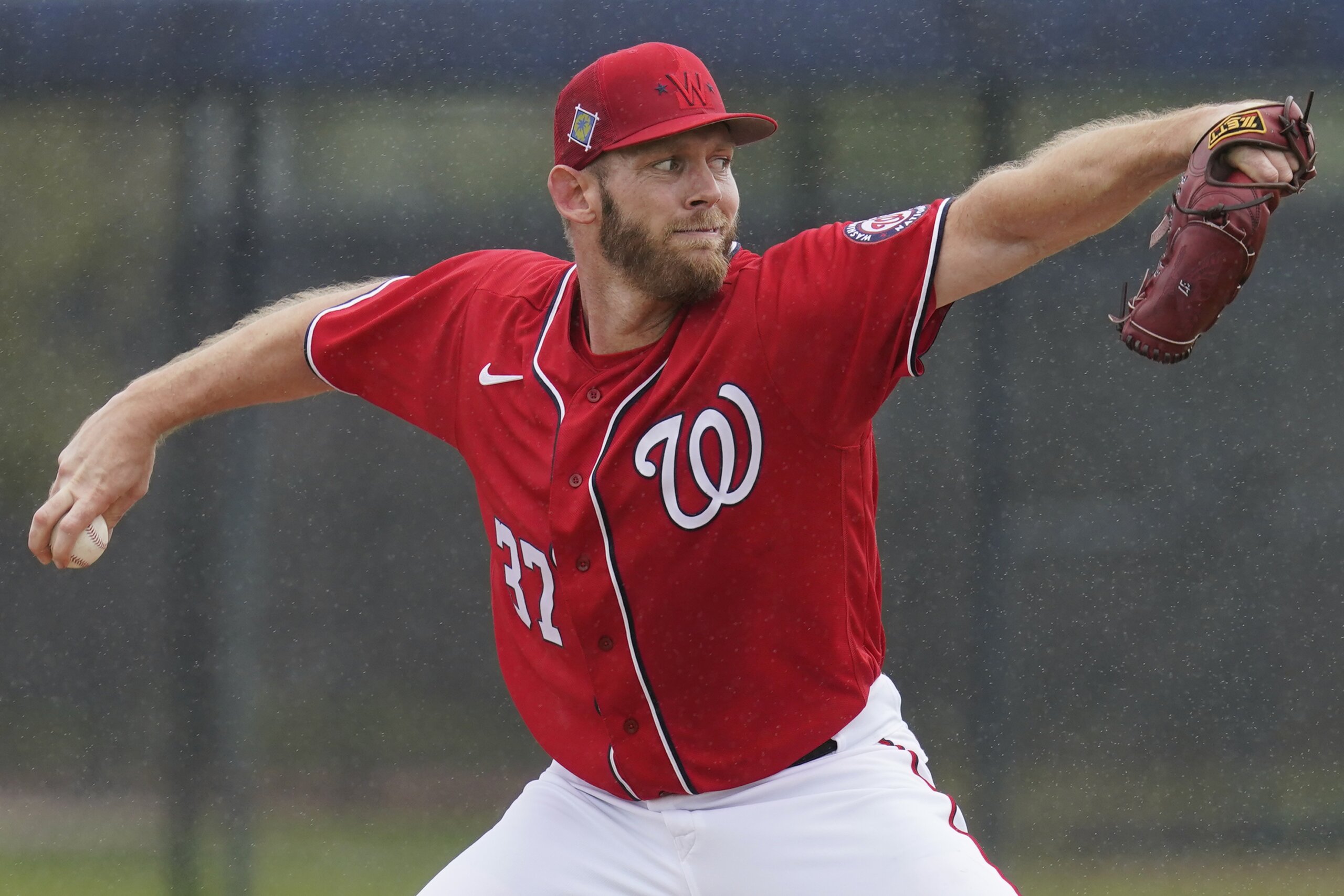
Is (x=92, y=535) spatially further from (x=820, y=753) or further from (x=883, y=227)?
(x=883, y=227)

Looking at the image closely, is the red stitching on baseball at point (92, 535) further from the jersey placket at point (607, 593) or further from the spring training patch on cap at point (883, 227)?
the spring training patch on cap at point (883, 227)

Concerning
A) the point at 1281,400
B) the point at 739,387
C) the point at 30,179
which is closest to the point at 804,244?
the point at 739,387

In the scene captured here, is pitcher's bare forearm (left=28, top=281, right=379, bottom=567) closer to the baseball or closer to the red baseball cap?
the baseball

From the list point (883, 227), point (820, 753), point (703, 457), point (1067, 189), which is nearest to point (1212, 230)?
point (1067, 189)

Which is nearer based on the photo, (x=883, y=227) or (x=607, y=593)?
(x=883, y=227)

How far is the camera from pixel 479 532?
3150mm

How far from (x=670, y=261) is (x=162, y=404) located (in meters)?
0.91

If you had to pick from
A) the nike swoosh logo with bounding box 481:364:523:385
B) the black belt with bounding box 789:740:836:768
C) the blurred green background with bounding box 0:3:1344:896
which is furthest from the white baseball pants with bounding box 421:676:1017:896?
the blurred green background with bounding box 0:3:1344:896

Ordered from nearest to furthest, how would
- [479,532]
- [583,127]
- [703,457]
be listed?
[703,457], [583,127], [479,532]

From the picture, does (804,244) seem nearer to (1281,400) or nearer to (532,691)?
(532,691)

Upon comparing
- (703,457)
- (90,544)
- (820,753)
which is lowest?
(820,753)

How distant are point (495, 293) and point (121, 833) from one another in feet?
5.84

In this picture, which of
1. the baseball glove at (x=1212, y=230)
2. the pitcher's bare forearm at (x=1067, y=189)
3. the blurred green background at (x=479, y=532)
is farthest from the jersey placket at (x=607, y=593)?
the blurred green background at (x=479, y=532)

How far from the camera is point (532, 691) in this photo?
6.82 feet
